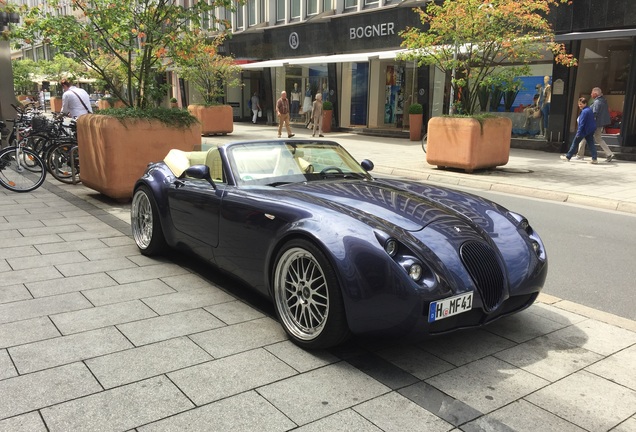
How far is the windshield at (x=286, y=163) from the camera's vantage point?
14.4ft

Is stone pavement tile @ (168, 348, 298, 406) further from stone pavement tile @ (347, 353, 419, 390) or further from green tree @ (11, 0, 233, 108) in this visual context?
green tree @ (11, 0, 233, 108)

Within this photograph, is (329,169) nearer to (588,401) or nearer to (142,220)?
(142,220)

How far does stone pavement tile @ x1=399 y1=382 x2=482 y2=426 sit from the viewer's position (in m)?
2.71

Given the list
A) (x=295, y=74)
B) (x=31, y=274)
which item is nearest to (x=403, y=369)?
(x=31, y=274)

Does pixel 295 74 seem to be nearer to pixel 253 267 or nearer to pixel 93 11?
pixel 93 11

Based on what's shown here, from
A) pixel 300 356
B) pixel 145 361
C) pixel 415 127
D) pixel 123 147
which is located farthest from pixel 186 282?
pixel 415 127

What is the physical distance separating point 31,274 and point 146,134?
12.9 feet

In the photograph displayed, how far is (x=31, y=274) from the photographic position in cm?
485

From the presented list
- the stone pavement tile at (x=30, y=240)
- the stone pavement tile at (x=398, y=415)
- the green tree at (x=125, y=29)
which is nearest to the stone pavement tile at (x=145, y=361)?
the stone pavement tile at (x=398, y=415)

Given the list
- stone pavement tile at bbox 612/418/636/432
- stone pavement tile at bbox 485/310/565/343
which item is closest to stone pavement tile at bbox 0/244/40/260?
stone pavement tile at bbox 485/310/565/343

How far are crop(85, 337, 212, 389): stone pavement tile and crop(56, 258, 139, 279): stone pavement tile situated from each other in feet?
6.04

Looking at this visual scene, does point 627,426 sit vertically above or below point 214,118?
below

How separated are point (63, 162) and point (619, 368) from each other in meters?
9.93

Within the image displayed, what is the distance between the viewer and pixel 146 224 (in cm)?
552
